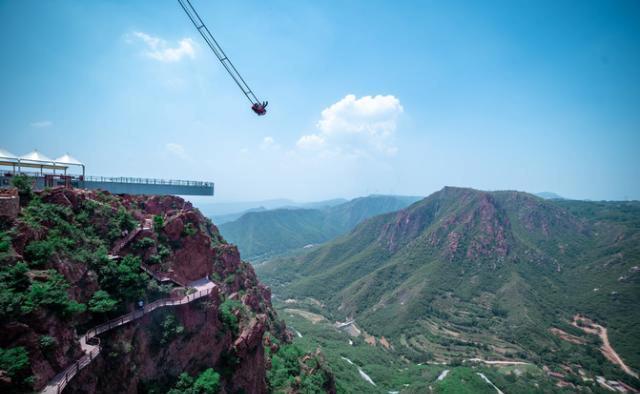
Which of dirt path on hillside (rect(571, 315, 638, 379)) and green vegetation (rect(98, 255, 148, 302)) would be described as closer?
green vegetation (rect(98, 255, 148, 302))

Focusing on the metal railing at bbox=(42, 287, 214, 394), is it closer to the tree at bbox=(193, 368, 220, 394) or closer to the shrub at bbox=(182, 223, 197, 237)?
the tree at bbox=(193, 368, 220, 394)

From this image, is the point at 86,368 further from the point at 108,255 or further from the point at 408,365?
the point at 408,365

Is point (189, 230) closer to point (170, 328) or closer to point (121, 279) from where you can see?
point (121, 279)

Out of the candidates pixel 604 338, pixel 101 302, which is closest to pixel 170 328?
pixel 101 302

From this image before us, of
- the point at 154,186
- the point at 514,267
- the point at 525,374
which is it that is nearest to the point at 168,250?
the point at 154,186

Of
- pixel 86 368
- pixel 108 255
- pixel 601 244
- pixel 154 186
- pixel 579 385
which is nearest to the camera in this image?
pixel 86 368

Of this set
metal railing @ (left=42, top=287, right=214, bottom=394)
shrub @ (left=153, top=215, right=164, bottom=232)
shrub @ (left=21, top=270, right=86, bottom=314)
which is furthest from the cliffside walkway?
shrub @ (left=153, top=215, right=164, bottom=232)
